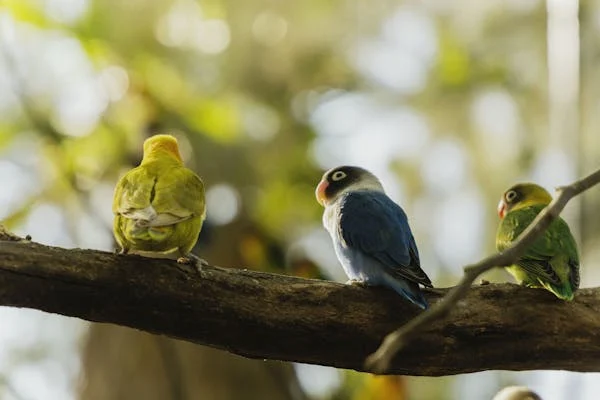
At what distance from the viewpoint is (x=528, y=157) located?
3625mm

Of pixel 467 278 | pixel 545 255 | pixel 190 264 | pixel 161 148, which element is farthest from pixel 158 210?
pixel 545 255

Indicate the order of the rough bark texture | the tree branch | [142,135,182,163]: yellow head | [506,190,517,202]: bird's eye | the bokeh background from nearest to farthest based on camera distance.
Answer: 1. the tree branch
2. the rough bark texture
3. [142,135,182,163]: yellow head
4. [506,190,517,202]: bird's eye
5. the bokeh background

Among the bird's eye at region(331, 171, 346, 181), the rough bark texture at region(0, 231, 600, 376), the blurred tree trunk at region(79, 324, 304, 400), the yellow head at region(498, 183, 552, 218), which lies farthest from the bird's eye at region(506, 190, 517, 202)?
the blurred tree trunk at region(79, 324, 304, 400)

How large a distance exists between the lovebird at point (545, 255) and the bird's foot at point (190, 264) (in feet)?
2.23

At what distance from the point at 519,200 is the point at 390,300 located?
19.7 inches

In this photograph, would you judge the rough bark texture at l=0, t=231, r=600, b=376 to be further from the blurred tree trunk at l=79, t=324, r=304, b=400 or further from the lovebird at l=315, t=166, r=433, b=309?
the blurred tree trunk at l=79, t=324, r=304, b=400

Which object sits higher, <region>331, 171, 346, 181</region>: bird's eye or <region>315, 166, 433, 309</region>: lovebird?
<region>331, 171, 346, 181</region>: bird's eye

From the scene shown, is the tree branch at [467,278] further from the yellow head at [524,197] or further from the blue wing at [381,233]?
the yellow head at [524,197]

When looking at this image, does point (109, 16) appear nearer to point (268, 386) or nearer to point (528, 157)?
point (268, 386)

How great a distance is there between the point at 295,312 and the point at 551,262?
0.56 m

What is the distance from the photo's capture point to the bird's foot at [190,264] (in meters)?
1.53

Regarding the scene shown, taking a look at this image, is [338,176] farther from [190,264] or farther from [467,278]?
[467,278]

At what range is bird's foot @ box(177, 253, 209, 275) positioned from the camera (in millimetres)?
1526

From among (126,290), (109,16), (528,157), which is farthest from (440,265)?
(126,290)
